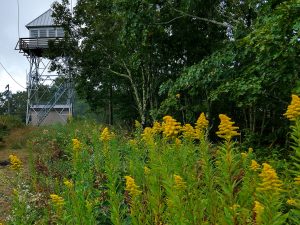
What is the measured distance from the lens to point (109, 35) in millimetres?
19031

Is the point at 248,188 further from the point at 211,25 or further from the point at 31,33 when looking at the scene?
the point at 31,33

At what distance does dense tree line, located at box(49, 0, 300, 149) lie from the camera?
626 centimetres

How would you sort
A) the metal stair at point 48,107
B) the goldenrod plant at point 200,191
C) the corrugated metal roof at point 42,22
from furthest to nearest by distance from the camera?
1. the corrugated metal roof at point 42,22
2. the metal stair at point 48,107
3. the goldenrod plant at point 200,191

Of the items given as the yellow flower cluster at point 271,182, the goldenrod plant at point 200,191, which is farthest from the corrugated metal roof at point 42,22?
the yellow flower cluster at point 271,182

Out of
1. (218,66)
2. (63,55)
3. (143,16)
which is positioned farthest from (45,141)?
(63,55)

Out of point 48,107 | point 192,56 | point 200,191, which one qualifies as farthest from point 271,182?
point 48,107

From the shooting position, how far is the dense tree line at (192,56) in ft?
20.5

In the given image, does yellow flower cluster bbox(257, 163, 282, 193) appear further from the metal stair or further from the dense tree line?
the metal stair

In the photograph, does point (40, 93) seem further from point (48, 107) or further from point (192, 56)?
point (192, 56)

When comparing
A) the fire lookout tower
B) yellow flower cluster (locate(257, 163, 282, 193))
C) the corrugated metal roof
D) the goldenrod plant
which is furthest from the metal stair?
yellow flower cluster (locate(257, 163, 282, 193))

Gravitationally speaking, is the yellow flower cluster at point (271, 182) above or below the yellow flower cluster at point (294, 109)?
below

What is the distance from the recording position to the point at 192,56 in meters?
13.8

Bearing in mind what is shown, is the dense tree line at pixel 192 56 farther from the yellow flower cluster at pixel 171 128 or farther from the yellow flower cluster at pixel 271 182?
the yellow flower cluster at pixel 271 182

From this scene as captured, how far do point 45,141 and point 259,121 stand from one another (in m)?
6.93
